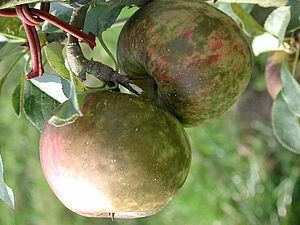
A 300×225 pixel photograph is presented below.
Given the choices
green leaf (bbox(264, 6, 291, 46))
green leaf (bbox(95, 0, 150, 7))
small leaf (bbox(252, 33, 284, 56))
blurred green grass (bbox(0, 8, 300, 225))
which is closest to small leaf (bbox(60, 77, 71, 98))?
green leaf (bbox(95, 0, 150, 7))

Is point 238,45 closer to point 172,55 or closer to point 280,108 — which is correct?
point 172,55

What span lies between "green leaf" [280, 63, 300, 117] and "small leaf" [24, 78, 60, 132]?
0.44m

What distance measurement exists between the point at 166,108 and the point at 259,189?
139 centimetres

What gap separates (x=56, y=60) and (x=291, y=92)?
1.48 feet

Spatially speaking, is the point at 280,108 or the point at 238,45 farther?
the point at 280,108

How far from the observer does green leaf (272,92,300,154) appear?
2.63ft

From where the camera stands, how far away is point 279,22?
70cm

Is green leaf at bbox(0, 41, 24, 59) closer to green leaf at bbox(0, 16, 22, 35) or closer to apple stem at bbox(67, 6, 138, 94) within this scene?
green leaf at bbox(0, 16, 22, 35)

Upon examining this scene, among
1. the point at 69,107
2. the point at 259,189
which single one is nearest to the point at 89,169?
the point at 69,107

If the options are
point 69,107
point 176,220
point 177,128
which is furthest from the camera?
point 176,220

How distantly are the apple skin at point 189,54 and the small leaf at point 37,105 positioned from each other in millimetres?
198

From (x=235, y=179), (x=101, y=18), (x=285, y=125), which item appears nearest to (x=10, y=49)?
(x=101, y=18)

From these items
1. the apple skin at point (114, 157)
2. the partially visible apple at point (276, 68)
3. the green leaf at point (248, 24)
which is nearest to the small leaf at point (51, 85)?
the apple skin at point (114, 157)

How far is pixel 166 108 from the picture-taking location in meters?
0.62
